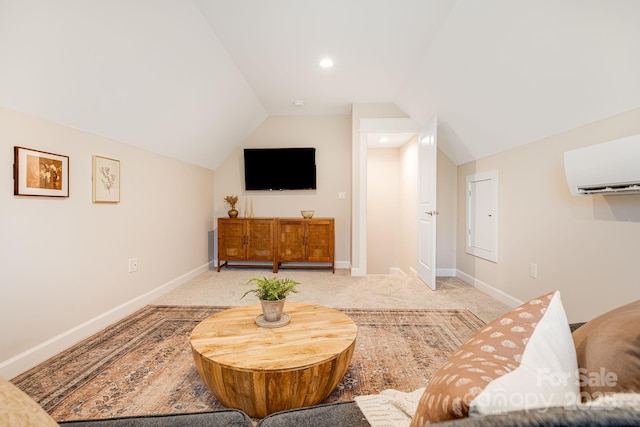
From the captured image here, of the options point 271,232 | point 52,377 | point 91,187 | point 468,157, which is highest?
point 468,157

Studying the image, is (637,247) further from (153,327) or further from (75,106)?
(75,106)

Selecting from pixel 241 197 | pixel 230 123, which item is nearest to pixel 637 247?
pixel 230 123

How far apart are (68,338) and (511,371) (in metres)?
2.77

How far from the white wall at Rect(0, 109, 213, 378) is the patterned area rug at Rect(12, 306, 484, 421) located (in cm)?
18

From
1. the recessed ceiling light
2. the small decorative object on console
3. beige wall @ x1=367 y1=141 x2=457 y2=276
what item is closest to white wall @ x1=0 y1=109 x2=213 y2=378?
the small decorative object on console

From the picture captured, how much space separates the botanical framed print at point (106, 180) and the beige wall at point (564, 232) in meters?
3.66

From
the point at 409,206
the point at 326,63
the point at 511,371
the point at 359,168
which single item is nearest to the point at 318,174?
the point at 359,168

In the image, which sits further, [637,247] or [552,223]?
[552,223]

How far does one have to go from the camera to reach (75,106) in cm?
213

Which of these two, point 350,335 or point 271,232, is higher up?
point 271,232

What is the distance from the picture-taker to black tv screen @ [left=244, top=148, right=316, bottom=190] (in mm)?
4738

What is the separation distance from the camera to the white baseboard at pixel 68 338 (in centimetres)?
180

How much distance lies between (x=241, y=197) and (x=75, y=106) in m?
2.90

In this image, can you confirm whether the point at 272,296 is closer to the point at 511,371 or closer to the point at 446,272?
the point at 511,371
